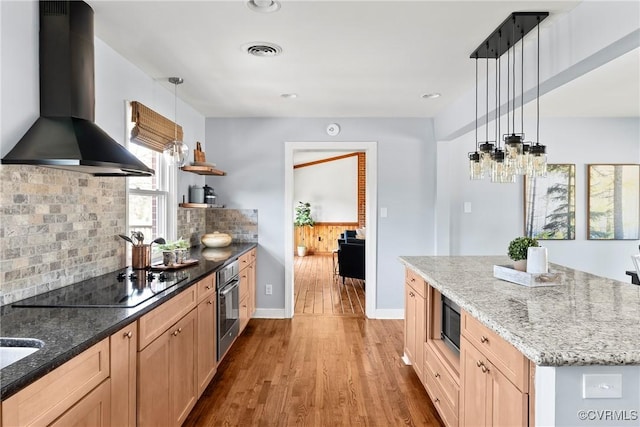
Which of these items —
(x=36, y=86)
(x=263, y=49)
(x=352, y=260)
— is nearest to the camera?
(x=36, y=86)

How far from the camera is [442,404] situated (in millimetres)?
2158

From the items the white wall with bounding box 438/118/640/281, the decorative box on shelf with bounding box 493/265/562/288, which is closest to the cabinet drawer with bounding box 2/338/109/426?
the decorative box on shelf with bounding box 493/265/562/288

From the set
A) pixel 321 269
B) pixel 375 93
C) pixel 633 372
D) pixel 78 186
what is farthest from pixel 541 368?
pixel 321 269

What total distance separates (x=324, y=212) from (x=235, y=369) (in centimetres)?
794

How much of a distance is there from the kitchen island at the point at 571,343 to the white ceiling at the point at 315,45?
148 centimetres

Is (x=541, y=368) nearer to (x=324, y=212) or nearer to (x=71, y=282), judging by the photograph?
(x=71, y=282)

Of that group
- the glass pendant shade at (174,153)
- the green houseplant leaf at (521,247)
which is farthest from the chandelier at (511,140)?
the glass pendant shade at (174,153)

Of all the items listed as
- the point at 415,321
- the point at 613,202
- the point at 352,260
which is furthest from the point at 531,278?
the point at 352,260

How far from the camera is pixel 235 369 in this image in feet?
9.98

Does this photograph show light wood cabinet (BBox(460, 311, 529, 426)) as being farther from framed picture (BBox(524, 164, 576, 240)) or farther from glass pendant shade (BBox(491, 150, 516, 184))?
framed picture (BBox(524, 164, 576, 240))

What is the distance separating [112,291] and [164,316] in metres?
0.31

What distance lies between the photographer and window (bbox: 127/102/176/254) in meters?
2.90

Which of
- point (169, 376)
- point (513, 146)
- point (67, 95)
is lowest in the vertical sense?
point (169, 376)

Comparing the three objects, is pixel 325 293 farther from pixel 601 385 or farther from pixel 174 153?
pixel 601 385
